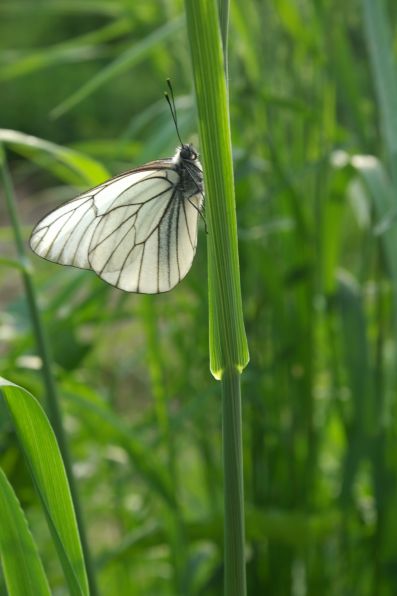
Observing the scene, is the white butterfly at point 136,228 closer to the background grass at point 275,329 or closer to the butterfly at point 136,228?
the butterfly at point 136,228

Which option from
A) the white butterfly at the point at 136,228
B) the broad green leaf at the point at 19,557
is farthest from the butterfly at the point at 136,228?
the broad green leaf at the point at 19,557

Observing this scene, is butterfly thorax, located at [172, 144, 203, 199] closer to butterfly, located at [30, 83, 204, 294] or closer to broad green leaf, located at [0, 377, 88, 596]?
butterfly, located at [30, 83, 204, 294]

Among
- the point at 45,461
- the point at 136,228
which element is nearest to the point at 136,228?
the point at 136,228

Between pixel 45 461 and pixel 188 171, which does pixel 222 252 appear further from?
pixel 188 171

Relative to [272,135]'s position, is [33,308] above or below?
below

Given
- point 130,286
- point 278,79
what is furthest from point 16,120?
point 130,286

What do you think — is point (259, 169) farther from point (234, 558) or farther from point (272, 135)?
point (234, 558)

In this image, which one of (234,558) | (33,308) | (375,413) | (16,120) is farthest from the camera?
(16,120)
